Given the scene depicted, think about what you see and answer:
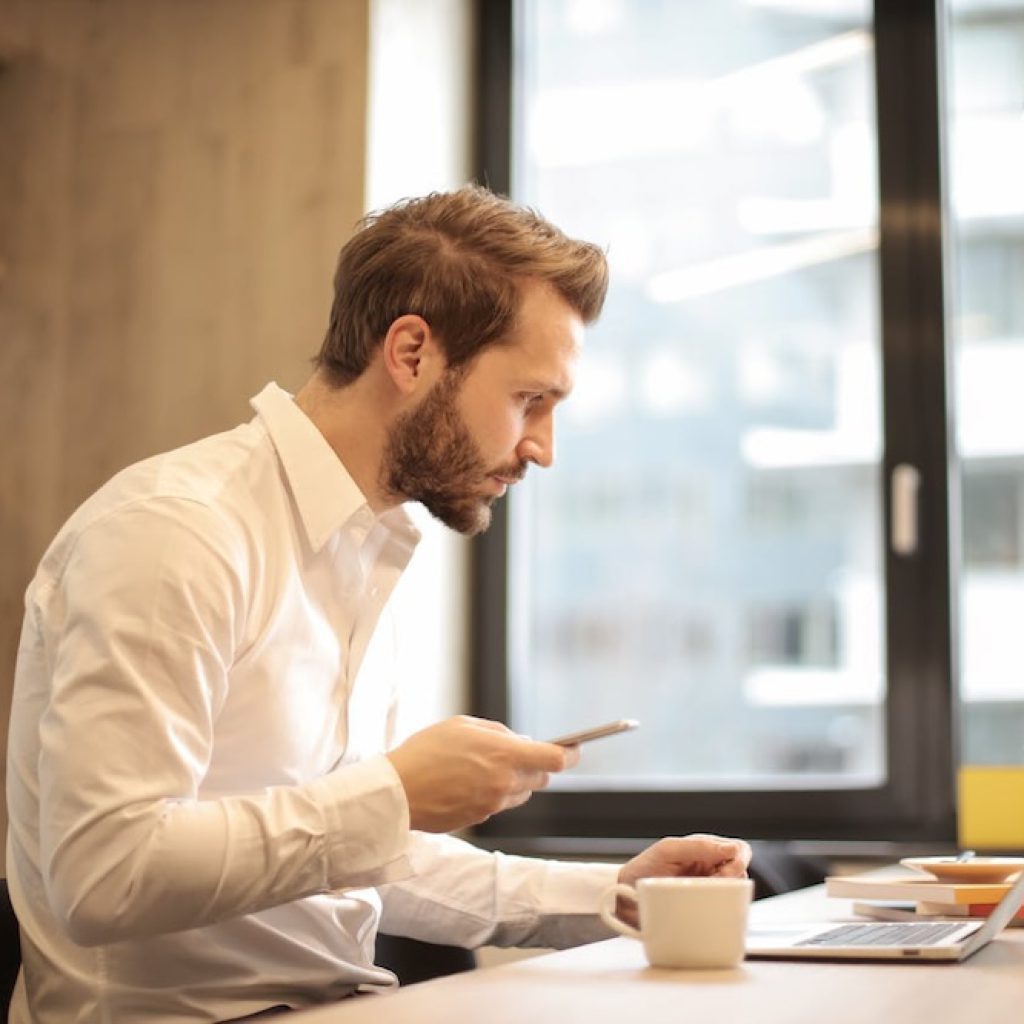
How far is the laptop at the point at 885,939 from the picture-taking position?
4.44 feet

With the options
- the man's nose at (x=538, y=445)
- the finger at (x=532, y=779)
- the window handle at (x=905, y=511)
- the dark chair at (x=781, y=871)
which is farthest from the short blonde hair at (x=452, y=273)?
the window handle at (x=905, y=511)

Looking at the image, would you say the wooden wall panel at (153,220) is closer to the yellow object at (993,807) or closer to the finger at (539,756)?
the yellow object at (993,807)

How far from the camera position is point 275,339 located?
3340 millimetres

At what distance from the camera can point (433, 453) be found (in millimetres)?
1795

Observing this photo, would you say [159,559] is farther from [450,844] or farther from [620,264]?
[620,264]

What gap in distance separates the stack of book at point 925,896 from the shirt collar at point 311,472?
0.68 meters

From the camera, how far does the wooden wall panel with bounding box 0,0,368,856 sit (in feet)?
11.0

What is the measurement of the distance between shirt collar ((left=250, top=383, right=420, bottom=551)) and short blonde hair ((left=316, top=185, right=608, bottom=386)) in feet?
0.41

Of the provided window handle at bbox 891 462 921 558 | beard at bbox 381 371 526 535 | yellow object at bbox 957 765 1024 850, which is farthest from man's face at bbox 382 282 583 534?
window handle at bbox 891 462 921 558

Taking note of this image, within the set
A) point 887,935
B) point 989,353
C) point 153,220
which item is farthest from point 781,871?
point 153,220

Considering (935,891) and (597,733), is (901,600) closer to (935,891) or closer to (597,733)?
(935,891)

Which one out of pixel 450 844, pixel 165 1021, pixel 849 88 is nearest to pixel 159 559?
pixel 165 1021

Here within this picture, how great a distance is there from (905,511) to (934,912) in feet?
5.34

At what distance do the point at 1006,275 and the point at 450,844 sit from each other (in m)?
1.98
